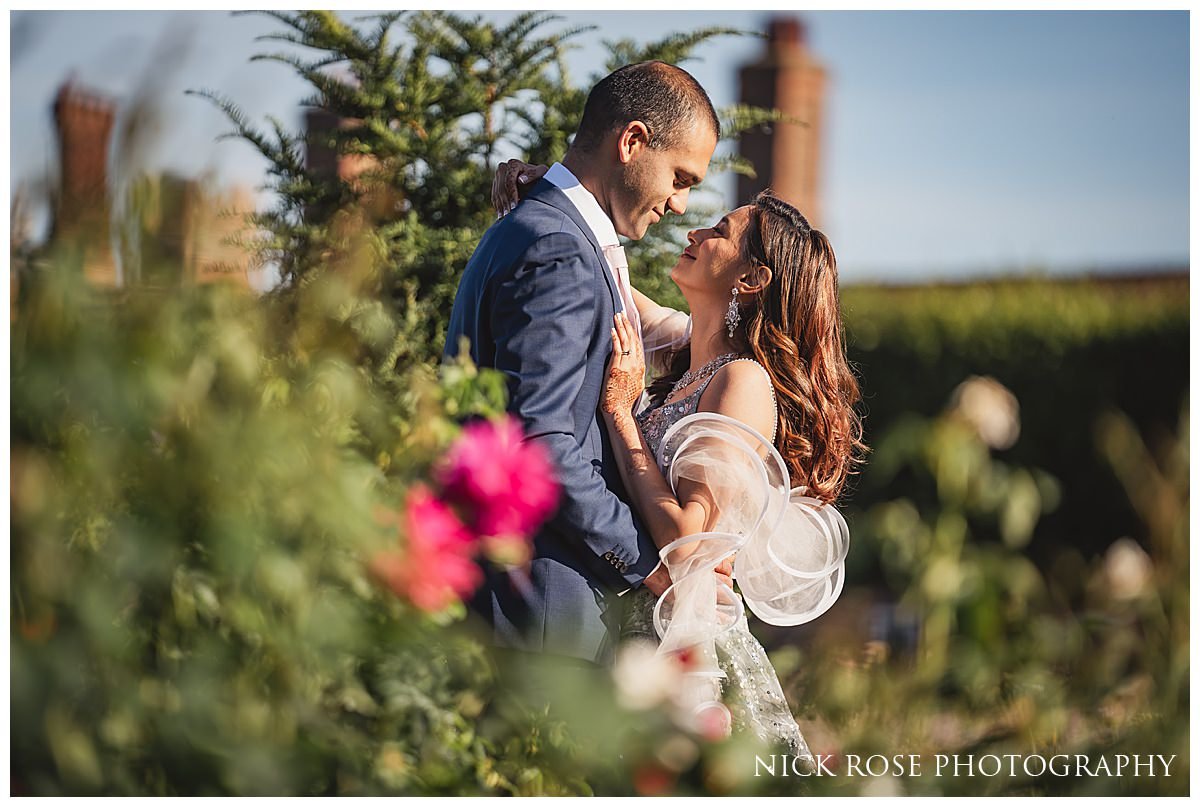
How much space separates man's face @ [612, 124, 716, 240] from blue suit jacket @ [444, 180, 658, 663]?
0.58ft

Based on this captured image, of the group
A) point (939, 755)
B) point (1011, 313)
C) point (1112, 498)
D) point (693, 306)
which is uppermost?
point (693, 306)

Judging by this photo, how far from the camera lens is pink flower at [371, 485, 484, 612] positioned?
1.27 metres

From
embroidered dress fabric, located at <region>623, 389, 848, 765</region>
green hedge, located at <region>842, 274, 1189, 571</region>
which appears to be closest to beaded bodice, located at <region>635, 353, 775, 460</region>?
embroidered dress fabric, located at <region>623, 389, 848, 765</region>

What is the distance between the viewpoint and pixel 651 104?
255 centimetres

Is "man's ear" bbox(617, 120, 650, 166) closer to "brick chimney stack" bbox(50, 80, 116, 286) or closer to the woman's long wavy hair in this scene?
the woman's long wavy hair

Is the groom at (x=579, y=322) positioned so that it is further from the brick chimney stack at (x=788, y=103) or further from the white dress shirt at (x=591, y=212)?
the brick chimney stack at (x=788, y=103)

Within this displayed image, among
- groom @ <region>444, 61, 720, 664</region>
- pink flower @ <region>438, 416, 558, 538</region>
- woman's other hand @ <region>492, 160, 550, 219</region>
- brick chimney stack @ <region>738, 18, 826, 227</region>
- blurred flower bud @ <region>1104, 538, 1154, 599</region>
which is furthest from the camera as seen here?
brick chimney stack @ <region>738, 18, 826, 227</region>

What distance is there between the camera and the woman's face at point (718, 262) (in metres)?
2.80

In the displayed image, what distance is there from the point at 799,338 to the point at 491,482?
148 cm

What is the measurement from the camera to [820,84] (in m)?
10.5

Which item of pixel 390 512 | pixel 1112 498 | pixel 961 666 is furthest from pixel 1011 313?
pixel 390 512

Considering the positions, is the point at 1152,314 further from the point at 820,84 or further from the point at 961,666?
the point at 961,666

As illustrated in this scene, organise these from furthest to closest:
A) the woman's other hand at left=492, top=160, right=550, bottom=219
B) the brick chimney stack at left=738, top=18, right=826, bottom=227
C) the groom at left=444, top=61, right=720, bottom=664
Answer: the brick chimney stack at left=738, top=18, right=826, bottom=227 → the woman's other hand at left=492, top=160, right=550, bottom=219 → the groom at left=444, top=61, right=720, bottom=664

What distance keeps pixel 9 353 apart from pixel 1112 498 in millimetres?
7550
